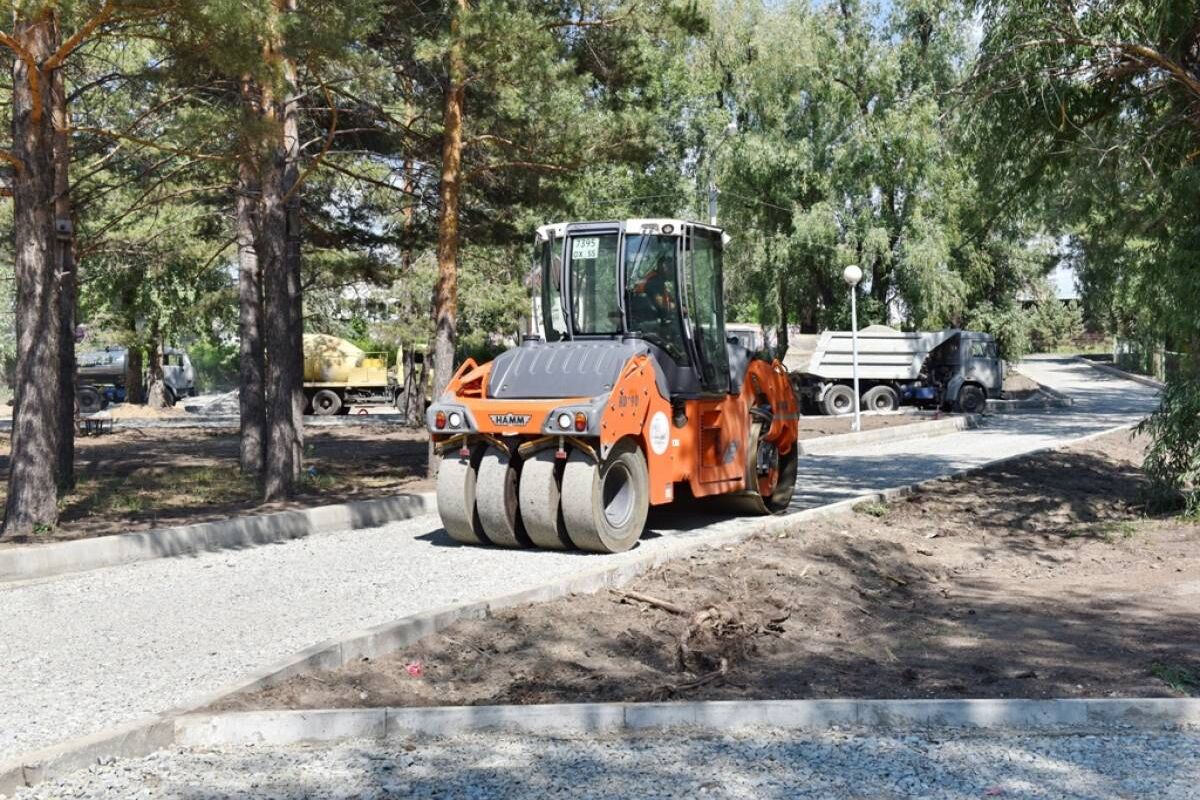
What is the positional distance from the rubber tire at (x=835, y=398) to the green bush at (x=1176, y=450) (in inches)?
805

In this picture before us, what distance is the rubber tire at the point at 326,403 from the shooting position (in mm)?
39594

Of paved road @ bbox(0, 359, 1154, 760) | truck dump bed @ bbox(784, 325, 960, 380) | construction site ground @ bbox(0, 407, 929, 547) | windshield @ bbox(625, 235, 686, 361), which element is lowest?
paved road @ bbox(0, 359, 1154, 760)

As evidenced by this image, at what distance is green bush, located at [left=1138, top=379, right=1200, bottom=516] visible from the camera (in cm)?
1337

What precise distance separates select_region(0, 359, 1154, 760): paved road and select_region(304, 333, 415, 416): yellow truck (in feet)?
88.4

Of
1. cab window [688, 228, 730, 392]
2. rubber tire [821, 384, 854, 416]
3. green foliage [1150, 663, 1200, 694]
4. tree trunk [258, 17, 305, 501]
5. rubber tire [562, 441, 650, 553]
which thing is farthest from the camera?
rubber tire [821, 384, 854, 416]

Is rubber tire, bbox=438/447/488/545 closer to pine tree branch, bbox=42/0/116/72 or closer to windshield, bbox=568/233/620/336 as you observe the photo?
windshield, bbox=568/233/620/336

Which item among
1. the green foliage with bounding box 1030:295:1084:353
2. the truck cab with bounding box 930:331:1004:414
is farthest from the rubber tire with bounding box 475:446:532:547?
the green foliage with bounding box 1030:295:1084:353

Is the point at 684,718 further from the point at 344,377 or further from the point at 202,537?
the point at 344,377

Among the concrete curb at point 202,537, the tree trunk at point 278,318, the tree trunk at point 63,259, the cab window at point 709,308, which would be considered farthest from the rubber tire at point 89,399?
the cab window at point 709,308

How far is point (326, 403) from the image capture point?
131ft

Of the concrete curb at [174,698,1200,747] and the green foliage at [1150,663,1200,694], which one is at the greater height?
the concrete curb at [174,698,1200,747]

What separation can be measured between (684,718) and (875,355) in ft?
95.8

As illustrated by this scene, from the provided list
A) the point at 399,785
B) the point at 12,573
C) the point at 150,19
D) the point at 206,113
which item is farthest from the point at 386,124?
the point at 399,785

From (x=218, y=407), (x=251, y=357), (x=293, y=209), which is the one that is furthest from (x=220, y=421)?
(x=293, y=209)
